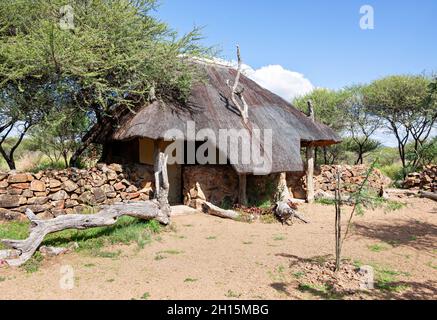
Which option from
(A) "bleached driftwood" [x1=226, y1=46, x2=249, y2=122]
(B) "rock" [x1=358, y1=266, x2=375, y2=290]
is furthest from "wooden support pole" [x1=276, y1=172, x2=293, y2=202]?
(B) "rock" [x1=358, y1=266, x2=375, y2=290]

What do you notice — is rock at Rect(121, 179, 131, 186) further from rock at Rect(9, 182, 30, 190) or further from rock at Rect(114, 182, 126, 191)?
rock at Rect(9, 182, 30, 190)

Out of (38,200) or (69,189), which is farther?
(69,189)

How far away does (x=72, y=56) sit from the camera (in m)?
8.17

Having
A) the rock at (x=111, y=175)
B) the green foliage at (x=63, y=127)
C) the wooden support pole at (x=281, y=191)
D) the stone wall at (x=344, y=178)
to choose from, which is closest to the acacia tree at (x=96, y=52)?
the green foliage at (x=63, y=127)

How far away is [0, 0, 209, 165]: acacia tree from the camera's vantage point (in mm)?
7992

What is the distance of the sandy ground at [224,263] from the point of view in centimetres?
457

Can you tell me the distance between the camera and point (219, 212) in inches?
381

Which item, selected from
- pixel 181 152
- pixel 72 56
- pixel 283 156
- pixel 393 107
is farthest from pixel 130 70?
pixel 393 107

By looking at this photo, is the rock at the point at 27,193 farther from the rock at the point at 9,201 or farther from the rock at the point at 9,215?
the rock at the point at 9,215

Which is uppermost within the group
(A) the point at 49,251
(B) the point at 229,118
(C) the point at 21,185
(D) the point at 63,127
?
(B) the point at 229,118

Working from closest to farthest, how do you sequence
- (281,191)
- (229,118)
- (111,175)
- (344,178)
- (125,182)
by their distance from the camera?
(111,175)
(125,182)
(229,118)
(281,191)
(344,178)

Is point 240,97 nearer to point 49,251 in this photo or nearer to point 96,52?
point 96,52

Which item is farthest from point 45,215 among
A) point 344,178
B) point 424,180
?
point 424,180

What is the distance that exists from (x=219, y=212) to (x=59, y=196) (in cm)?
407
